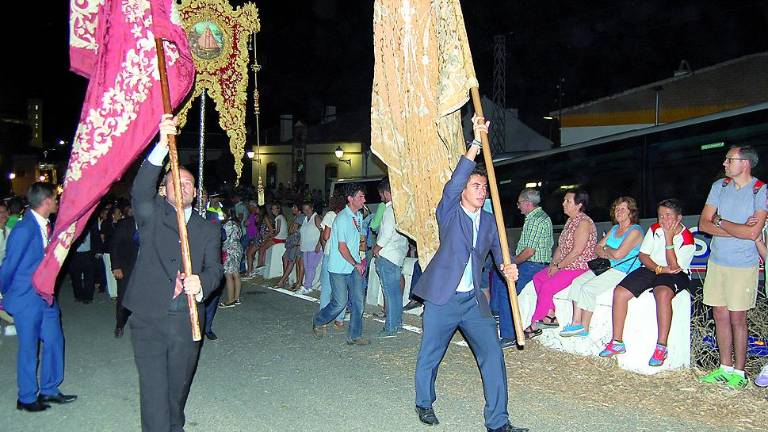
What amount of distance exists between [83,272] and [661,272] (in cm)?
1019

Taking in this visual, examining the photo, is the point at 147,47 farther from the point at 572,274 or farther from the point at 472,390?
the point at 572,274

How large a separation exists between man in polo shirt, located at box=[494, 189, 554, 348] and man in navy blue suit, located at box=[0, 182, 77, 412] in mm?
4945

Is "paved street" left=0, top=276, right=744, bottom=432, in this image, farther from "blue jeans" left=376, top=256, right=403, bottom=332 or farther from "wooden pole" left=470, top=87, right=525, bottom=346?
"wooden pole" left=470, top=87, right=525, bottom=346

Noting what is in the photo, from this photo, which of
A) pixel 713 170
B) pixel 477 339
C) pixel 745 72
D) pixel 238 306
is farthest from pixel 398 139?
pixel 745 72

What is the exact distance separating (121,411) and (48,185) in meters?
2.14

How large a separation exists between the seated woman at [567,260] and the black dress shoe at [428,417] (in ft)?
10.7

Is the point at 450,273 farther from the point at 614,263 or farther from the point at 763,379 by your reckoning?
the point at 614,263

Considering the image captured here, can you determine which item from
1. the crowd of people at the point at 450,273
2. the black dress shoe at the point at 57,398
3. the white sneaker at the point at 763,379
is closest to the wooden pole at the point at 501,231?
the crowd of people at the point at 450,273

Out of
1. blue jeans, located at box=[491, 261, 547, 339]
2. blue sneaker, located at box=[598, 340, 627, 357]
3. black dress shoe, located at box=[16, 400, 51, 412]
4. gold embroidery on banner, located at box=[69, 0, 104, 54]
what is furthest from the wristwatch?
→ black dress shoe, located at box=[16, 400, 51, 412]

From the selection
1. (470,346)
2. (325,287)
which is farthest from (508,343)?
(470,346)

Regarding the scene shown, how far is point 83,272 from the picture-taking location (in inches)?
510

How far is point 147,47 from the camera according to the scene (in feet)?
18.8

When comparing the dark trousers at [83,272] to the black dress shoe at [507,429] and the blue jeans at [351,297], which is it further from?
the black dress shoe at [507,429]

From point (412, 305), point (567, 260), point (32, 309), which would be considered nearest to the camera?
point (32, 309)
